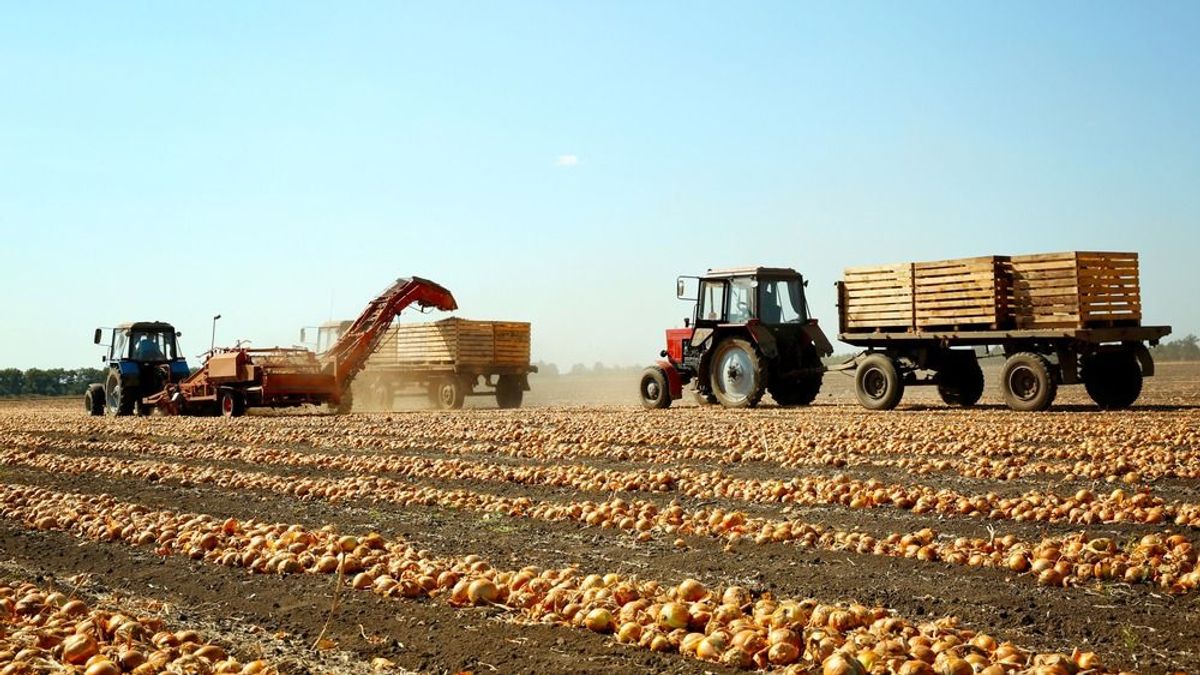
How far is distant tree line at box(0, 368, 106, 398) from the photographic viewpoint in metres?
49.0

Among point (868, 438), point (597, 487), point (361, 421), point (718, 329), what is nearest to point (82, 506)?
point (597, 487)

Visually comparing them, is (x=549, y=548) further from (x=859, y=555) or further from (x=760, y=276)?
(x=760, y=276)

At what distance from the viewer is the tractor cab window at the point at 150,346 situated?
23.3 metres

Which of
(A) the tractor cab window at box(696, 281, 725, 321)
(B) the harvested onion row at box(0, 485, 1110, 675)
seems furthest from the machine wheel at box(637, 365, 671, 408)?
(B) the harvested onion row at box(0, 485, 1110, 675)

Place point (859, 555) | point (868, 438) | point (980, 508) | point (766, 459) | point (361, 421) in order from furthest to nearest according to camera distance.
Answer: point (361, 421) → point (868, 438) → point (766, 459) → point (980, 508) → point (859, 555)

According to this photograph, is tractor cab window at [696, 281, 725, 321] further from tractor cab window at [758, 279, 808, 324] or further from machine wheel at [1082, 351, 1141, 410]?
machine wheel at [1082, 351, 1141, 410]

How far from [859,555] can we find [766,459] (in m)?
4.87

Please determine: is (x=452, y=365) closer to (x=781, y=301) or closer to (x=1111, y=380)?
(x=781, y=301)

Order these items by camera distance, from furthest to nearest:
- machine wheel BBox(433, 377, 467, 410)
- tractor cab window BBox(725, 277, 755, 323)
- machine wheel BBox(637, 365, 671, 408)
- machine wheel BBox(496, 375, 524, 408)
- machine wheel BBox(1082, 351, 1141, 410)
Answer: machine wheel BBox(496, 375, 524, 408), machine wheel BBox(433, 377, 467, 410), machine wheel BBox(637, 365, 671, 408), tractor cab window BBox(725, 277, 755, 323), machine wheel BBox(1082, 351, 1141, 410)

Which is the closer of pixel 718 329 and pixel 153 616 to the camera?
pixel 153 616

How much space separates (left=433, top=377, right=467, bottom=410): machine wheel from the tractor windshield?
19.1ft

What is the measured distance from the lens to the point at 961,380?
17797 millimetres

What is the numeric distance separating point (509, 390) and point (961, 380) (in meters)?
11.4

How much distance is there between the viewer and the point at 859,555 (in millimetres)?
6051
